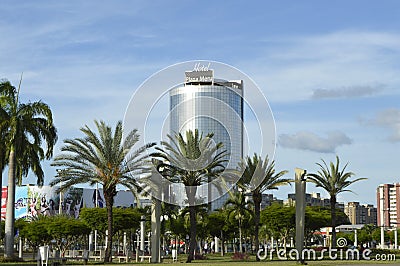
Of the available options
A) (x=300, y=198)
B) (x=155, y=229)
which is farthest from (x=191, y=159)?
(x=300, y=198)

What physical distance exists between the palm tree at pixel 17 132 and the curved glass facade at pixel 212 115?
10.5 meters

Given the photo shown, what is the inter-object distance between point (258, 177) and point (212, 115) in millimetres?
19659

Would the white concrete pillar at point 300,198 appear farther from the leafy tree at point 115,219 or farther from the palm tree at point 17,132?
the leafy tree at point 115,219

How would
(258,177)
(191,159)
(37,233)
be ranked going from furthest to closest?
(37,233)
(258,177)
(191,159)

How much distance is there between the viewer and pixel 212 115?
7525cm

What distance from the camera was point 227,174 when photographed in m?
52.9

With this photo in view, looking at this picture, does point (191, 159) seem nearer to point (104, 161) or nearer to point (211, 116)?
point (104, 161)

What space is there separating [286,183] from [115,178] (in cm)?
1612

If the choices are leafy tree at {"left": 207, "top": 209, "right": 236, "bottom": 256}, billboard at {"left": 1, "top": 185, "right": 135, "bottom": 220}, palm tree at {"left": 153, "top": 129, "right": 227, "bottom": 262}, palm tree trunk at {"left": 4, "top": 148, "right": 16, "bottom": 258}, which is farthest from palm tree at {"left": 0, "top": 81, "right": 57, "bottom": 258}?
billboard at {"left": 1, "top": 185, "right": 135, "bottom": 220}

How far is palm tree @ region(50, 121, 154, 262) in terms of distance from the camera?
45469 millimetres

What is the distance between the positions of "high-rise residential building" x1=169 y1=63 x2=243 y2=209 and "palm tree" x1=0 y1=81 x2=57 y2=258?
1054 centimetres

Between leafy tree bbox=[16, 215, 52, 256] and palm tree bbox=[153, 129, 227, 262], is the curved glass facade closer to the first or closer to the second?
palm tree bbox=[153, 129, 227, 262]

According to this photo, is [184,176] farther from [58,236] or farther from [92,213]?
[58,236]

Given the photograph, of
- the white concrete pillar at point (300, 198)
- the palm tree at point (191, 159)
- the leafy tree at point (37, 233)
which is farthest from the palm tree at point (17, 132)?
the leafy tree at point (37, 233)
